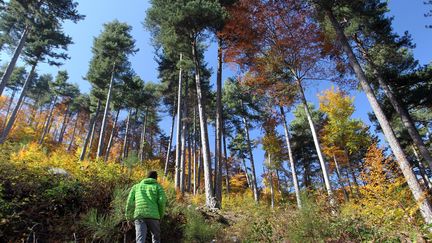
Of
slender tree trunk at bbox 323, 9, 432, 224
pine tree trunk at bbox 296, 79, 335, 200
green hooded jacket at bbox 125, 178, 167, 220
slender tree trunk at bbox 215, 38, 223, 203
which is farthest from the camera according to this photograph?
slender tree trunk at bbox 215, 38, 223, 203

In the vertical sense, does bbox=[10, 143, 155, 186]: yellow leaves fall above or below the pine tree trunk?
below

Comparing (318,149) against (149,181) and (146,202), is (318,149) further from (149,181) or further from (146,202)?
(146,202)

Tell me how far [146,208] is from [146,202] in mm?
115

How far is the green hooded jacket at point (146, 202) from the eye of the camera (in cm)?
491

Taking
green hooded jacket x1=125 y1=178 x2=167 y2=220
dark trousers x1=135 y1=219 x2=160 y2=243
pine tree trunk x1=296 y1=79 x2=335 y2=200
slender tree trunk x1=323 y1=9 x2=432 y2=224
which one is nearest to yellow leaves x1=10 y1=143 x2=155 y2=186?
green hooded jacket x1=125 y1=178 x2=167 y2=220

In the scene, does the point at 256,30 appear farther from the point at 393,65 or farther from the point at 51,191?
the point at 51,191

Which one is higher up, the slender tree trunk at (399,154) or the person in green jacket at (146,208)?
the slender tree trunk at (399,154)

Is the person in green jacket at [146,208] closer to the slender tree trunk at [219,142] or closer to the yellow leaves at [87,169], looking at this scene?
the yellow leaves at [87,169]

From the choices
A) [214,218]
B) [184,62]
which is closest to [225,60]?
[184,62]

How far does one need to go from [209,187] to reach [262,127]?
515 inches

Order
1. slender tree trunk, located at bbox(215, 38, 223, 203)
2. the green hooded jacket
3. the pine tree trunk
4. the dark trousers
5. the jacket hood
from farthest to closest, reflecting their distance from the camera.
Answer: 1. slender tree trunk, located at bbox(215, 38, 223, 203)
2. the pine tree trunk
3. the jacket hood
4. the green hooded jacket
5. the dark trousers

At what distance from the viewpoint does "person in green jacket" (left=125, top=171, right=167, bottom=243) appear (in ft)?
15.9

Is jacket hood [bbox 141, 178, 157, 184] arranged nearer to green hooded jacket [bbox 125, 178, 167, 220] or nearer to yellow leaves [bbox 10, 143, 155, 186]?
green hooded jacket [bbox 125, 178, 167, 220]

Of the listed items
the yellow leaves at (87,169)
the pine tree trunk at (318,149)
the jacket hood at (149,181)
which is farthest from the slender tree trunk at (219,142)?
the jacket hood at (149,181)
